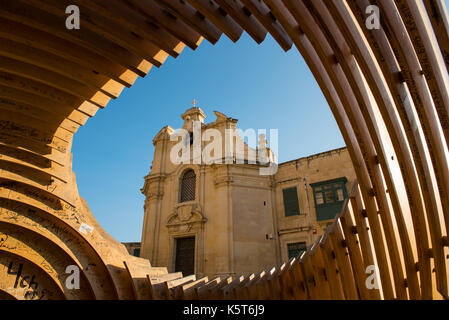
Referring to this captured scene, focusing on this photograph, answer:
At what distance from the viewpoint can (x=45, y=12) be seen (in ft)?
14.9

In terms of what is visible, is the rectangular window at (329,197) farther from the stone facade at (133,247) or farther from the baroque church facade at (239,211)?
the stone facade at (133,247)

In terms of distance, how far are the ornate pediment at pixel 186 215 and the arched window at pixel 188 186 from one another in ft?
2.33

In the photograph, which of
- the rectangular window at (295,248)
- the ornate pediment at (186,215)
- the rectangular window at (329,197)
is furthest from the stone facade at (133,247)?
the rectangular window at (329,197)

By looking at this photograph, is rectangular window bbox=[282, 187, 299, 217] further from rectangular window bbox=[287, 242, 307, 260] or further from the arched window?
the arched window

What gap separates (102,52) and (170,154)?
59.1 feet

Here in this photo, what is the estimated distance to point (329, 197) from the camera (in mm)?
17594

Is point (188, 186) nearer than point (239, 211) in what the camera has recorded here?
No

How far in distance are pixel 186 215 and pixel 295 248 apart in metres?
7.73

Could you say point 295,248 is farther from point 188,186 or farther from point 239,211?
point 188,186

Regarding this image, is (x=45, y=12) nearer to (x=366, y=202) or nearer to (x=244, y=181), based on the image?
(x=366, y=202)

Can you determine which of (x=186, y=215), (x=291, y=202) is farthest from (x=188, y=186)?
(x=291, y=202)

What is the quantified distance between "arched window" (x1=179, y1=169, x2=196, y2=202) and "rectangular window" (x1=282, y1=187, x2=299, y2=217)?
22.0ft

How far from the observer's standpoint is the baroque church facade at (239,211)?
17.5 meters

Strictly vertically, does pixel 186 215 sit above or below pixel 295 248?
above
